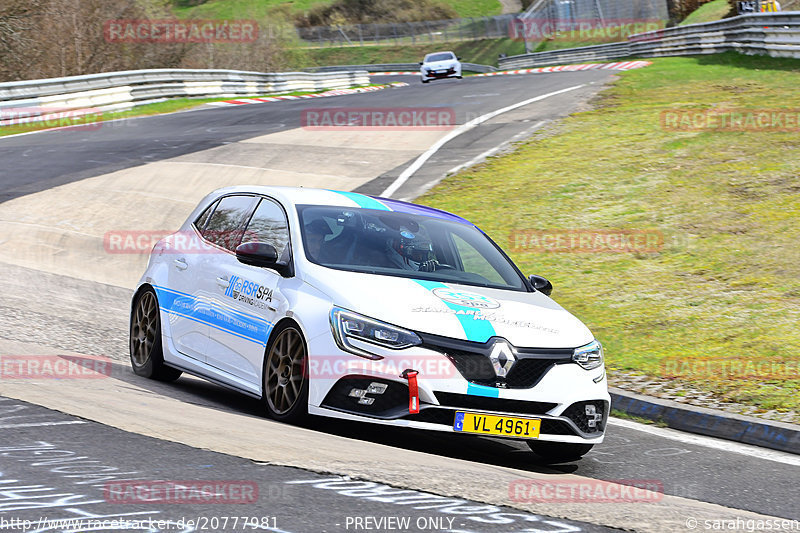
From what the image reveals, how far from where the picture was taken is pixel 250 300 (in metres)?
7.28

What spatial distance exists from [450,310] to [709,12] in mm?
57160

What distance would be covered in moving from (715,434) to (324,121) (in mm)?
19722

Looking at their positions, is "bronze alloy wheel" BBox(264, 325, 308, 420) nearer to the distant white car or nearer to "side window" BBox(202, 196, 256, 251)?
"side window" BBox(202, 196, 256, 251)

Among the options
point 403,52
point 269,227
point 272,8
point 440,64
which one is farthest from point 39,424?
point 272,8

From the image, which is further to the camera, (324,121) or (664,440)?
(324,121)

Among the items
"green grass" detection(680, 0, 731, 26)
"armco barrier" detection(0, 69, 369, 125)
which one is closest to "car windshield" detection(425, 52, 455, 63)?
"armco barrier" detection(0, 69, 369, 125)

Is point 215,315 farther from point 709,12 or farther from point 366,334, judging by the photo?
point 709,12

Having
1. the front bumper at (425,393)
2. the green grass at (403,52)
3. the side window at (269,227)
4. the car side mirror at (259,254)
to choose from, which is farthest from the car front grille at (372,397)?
the green grass at (403,52)

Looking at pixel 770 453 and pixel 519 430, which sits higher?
pixel 519 430

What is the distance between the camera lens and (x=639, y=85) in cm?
2861

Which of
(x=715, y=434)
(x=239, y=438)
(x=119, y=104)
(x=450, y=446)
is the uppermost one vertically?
(x=119, y=104)

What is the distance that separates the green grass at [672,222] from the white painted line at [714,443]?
2.45 feet

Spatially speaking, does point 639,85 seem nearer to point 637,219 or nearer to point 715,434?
point 637,219

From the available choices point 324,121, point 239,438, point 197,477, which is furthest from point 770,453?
point 324,121
